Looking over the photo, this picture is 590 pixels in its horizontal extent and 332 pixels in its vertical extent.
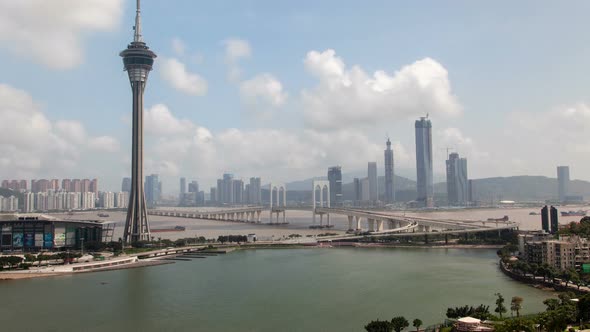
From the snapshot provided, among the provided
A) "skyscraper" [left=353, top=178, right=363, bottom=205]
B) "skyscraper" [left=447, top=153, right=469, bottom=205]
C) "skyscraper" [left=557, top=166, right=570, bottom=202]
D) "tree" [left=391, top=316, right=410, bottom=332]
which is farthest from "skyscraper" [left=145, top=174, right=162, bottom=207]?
"tree" [left=391, top=316, right=410, bottom=332]

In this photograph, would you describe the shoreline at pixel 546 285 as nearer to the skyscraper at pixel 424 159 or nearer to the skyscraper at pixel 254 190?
the skyscraper at pixel 424 159

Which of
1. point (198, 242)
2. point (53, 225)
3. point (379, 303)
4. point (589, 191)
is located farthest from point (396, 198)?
point (379, 303)

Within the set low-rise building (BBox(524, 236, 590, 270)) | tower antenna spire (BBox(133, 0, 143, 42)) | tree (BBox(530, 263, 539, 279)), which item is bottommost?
tree (BBox(530, 263, 539, 279))

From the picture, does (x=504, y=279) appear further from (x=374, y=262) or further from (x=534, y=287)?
(x=374, y=262)

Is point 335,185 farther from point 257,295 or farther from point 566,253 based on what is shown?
point 257,295

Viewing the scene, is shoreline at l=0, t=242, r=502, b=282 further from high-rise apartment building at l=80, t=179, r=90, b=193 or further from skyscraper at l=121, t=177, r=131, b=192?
skyscraper at l=121, t=177, r=131, b=192
